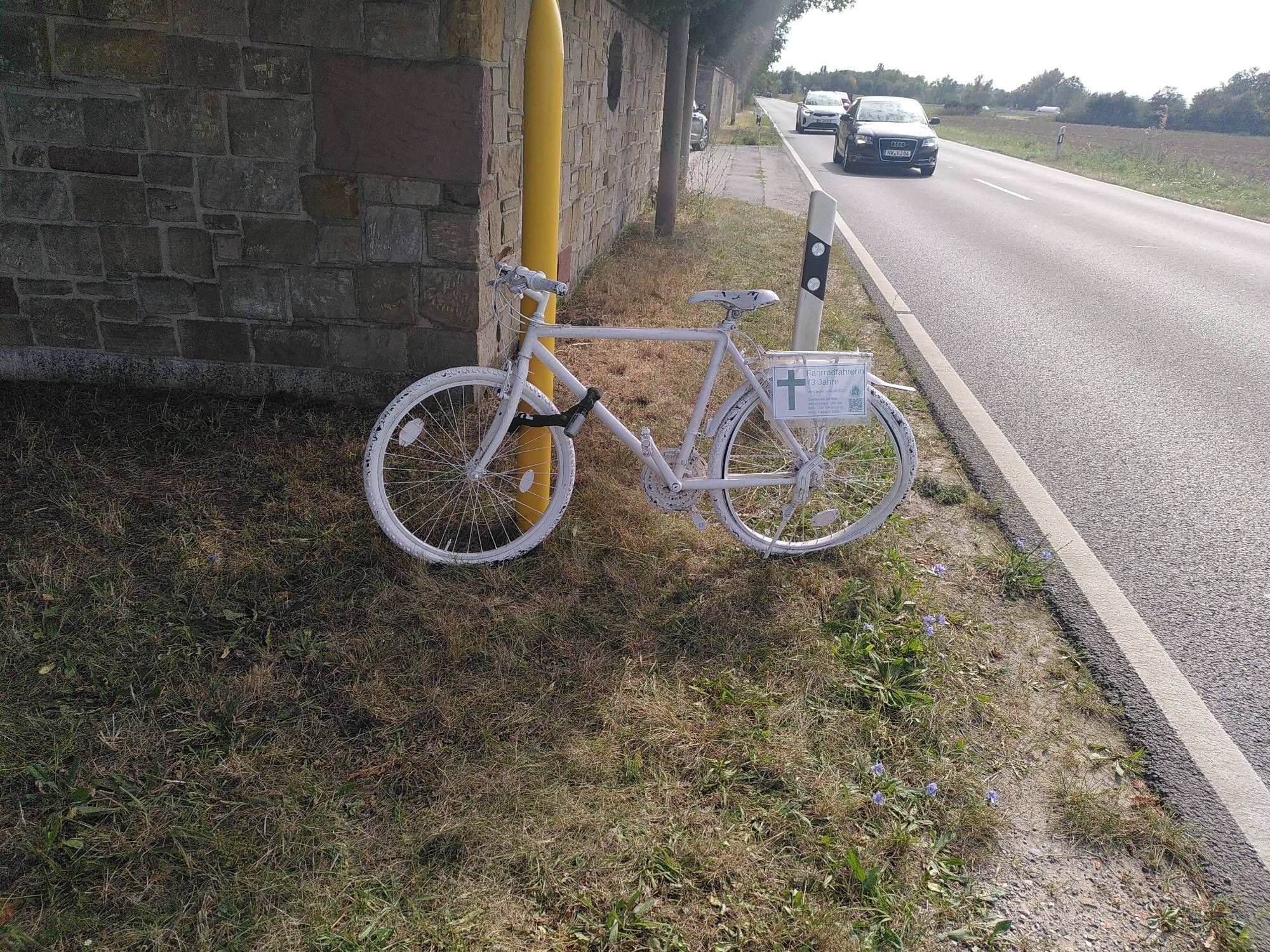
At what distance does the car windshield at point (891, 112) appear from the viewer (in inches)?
790

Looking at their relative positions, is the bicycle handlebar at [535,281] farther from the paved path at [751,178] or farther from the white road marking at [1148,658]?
the paved path at [751,178]

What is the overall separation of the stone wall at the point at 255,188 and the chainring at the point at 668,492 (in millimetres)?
1395

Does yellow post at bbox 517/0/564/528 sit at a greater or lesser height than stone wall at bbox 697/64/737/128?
lesser

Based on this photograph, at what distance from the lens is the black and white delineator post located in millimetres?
4238

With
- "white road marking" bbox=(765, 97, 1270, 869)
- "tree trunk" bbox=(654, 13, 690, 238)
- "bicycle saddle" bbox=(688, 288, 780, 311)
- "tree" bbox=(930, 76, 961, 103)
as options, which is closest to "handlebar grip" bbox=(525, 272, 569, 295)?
"bicycle saddle" bbox=(688, 288, 780, 311)

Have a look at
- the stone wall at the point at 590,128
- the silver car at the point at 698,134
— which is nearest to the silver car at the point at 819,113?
the silver car at the point at 698,134

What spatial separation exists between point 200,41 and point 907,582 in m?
3.81

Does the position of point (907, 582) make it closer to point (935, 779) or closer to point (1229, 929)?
point (935, 779)

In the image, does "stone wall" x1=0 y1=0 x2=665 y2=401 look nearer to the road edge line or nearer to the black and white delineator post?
the black and white delineator post

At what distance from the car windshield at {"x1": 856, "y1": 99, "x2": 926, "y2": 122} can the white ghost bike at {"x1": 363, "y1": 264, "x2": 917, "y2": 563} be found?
18175 mm

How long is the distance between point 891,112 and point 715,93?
11516 millimetres

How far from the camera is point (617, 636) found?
10.4ft

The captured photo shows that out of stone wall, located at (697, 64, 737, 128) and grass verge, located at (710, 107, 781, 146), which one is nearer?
grass verge, located at (710, 107, 781, 146)

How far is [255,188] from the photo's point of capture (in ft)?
14.0
